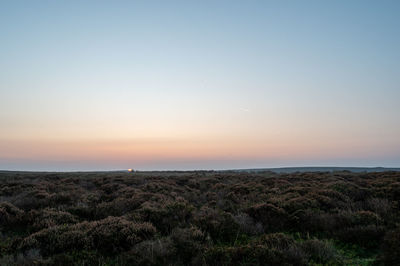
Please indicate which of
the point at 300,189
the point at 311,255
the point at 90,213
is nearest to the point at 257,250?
the point at 311,255

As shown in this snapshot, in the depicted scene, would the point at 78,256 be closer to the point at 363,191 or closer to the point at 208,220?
the point at 208,220

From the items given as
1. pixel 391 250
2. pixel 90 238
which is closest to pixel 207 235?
pixel 90 238

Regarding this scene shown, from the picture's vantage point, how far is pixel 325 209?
9742 millimetres

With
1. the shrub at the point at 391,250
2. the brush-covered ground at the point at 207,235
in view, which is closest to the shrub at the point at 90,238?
the brush-covered ground at the point at 207,235

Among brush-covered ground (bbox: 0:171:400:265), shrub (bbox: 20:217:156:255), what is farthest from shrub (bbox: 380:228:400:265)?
shrub (bbox: 20:217:156:255)

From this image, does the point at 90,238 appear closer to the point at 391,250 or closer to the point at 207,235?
the point at 207,235

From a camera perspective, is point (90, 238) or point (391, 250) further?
point (90, 238)

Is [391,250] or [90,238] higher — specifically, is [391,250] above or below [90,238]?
above

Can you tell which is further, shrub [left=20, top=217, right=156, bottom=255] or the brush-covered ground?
shrub [left=20, top=217, right=156, bottom=255]

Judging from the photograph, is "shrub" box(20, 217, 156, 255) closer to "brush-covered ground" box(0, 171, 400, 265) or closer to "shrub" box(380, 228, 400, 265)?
"brush-covered ground" box(0, 171, 400, 265)

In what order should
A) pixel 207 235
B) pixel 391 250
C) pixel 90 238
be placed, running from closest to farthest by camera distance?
1. pixel 391 250
2. pixel 90 238
3. pixel 207 235

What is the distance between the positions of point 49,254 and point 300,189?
11.8 metres

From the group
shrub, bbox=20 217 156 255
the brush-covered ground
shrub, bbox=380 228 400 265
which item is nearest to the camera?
shrub, bbox=380 228 400 265

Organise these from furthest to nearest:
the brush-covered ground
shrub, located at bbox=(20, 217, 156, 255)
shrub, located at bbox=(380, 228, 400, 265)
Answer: shrub, located at bbox=(20, 217, 156, 255) → the brush-covered ground → shrub, located at bbox=(380, 228, 400, 265)
